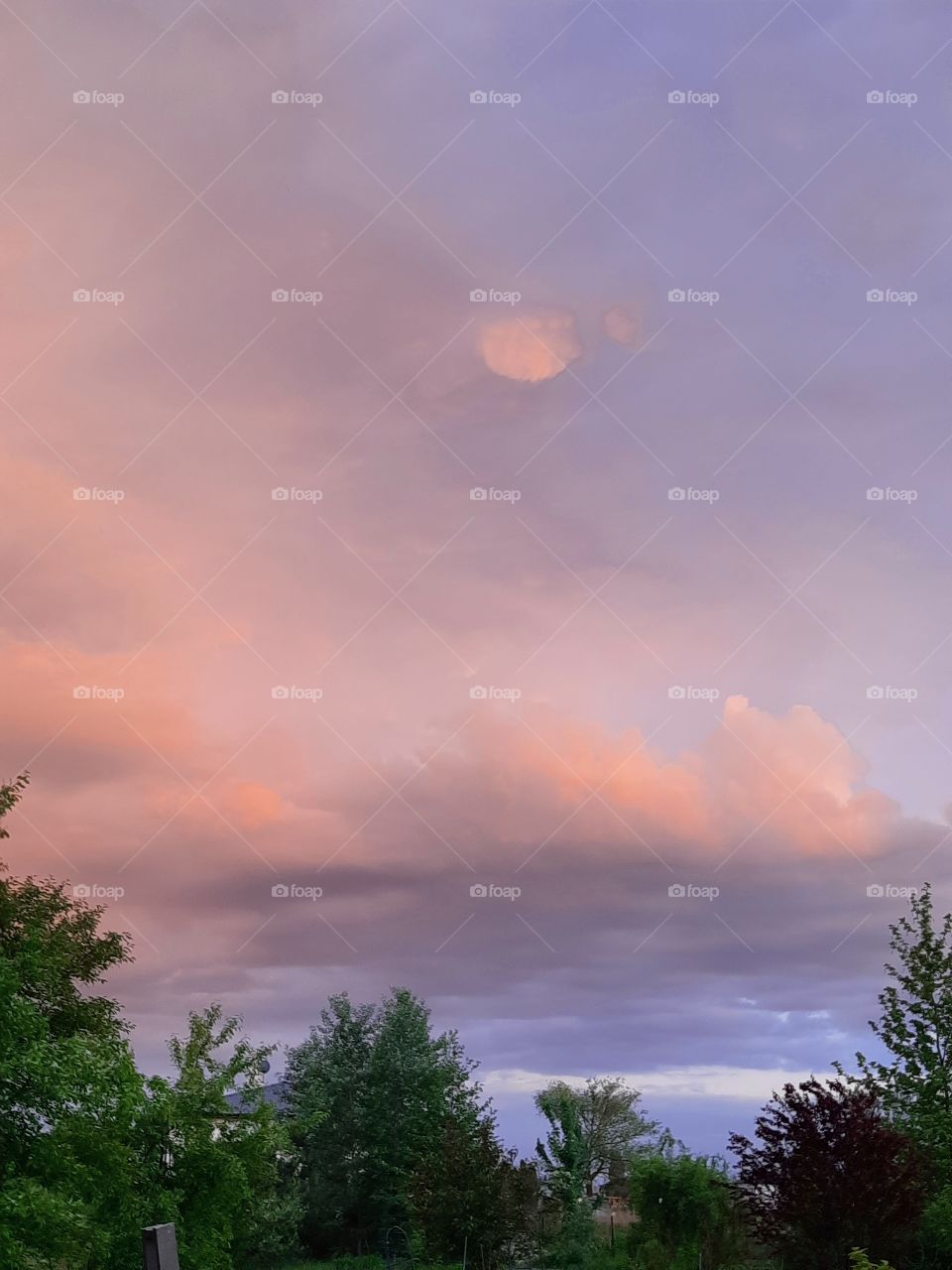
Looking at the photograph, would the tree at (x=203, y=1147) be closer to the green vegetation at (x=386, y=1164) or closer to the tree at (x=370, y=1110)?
the green vegetation at (x=386, y=1164)

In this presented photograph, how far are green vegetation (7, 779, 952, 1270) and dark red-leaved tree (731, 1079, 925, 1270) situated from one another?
4 cm

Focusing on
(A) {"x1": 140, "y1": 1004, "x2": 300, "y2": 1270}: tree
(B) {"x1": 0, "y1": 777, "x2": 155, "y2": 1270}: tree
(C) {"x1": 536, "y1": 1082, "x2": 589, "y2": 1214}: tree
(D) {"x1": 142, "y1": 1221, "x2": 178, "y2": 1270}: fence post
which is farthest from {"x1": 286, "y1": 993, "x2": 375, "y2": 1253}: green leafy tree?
(D) {"x1": 142, "y1": 1221, "x2": 178, "y2": 1270}: fence post

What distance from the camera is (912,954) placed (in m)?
32.3

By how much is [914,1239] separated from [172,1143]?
590 inches

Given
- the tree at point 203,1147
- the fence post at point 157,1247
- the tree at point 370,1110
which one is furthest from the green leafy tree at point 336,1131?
the fence post at point 157,1247

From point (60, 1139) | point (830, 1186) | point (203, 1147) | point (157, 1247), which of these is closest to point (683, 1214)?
point (830, 1186)

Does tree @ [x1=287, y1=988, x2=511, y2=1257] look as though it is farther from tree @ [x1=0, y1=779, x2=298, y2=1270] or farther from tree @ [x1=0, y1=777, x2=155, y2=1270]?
tree @ [x1=0, y1=777, x2=155, y2=1270]

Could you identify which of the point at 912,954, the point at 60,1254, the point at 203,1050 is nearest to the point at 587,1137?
the point at 912,954

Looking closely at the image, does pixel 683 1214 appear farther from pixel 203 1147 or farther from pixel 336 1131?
pixel 336 1131

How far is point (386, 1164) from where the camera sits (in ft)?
149

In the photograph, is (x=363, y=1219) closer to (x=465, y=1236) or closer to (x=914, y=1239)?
(x=465, y=1236)

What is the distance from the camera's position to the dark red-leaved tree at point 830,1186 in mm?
24266

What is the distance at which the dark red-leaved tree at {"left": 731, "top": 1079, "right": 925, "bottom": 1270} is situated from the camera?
2427 centimetres

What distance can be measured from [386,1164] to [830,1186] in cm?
2451
